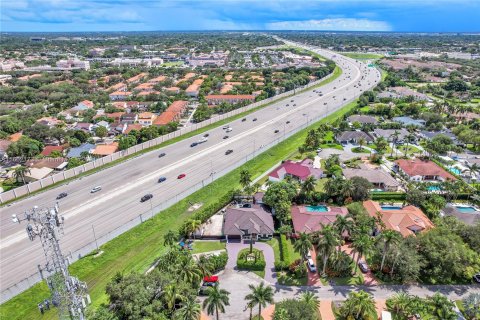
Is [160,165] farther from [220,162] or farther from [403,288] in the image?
[403,288]

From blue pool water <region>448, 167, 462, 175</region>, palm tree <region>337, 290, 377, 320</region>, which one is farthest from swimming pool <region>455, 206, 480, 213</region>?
palm tree <region>337, 290, 377, 320</region>

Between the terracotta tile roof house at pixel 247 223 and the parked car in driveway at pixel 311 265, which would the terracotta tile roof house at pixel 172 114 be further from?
the parked car in driveway at pixel 311 265

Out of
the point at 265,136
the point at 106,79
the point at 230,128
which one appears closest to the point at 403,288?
the point at 265,136

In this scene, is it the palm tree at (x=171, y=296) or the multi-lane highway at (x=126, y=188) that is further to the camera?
the multi-lane highway at (x=126, y=188)

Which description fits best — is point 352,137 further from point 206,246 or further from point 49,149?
point 49,149

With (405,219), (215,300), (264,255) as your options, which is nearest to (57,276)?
(215,300)

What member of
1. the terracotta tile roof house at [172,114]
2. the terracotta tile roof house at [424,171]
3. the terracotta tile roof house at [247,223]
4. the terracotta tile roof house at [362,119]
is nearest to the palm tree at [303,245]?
the terracotta tile roof house at [247,223]
